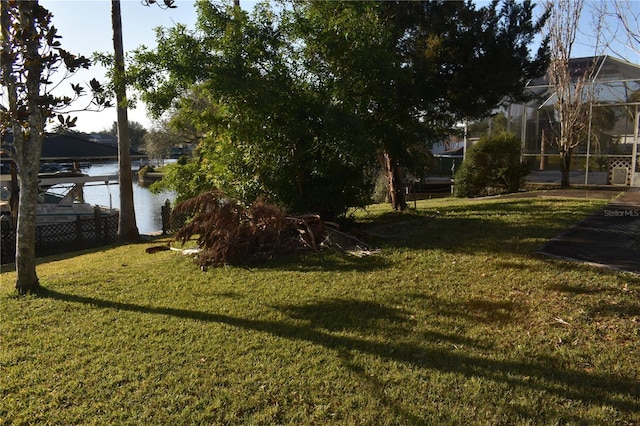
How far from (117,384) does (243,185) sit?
5349mm

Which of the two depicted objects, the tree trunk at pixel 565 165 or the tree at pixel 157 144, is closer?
the tree trunk at pixel 565 165

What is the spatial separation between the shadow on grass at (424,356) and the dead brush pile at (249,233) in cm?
204

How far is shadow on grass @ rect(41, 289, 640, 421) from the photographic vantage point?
332 centimetres

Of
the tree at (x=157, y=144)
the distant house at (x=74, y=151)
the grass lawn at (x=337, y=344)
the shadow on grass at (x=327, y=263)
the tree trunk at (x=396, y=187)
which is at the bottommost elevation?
the grass lawn at (x=337, y=344)

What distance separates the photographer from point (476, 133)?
2181 cm

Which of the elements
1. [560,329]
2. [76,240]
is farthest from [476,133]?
[560,329]

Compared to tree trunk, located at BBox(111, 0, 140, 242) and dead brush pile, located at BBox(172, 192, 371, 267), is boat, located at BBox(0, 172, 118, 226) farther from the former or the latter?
dead brush pile, located at BBox(172, 192, 371, 267)

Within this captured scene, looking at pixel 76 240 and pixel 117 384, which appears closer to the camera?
pixel 117 384

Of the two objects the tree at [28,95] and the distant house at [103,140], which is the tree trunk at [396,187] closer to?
the tree at [28,95]

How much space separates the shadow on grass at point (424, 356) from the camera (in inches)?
131

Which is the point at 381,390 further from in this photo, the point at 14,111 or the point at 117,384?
the point at 14,111

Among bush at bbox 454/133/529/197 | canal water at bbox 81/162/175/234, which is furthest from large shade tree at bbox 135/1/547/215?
bush at bbox 454/133/529/197

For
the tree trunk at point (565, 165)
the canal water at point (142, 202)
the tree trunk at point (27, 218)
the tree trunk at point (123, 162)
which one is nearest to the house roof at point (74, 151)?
the canal water at point (142, 202)

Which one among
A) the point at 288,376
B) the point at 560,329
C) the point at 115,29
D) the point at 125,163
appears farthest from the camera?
the point at 125,163
